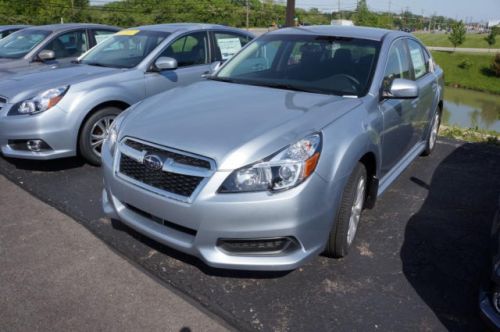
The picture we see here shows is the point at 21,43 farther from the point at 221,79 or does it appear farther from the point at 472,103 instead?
the point at 472,103

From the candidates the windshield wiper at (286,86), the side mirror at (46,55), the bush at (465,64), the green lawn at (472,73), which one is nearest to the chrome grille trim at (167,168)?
the windshield wiper at (286,86)

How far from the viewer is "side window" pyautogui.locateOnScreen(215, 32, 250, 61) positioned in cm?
609

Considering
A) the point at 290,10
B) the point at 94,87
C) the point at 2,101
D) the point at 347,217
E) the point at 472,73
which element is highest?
the point at 290,10

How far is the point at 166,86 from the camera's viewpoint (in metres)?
5.38

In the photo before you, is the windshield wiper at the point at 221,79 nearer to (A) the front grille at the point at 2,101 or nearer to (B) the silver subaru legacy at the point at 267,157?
(B) the silver subaru legacy at the point at 267,157

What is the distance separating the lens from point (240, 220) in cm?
241

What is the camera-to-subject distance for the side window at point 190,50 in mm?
5492

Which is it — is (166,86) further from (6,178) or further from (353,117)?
(353,117)

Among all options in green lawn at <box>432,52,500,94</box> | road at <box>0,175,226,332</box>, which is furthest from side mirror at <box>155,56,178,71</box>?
green lawn at <box>432,52,500,94</box>

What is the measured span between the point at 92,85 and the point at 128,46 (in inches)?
46.4

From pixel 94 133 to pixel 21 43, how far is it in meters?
3.94

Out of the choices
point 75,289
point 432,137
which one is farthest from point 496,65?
point 75,289

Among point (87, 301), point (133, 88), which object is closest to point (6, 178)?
point (133, 88)

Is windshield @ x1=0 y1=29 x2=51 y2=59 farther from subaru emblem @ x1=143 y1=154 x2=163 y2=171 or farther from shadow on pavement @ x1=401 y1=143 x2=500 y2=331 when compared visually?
shadow on pavement @ x1=401 y1=143 x2=500 y2=331
